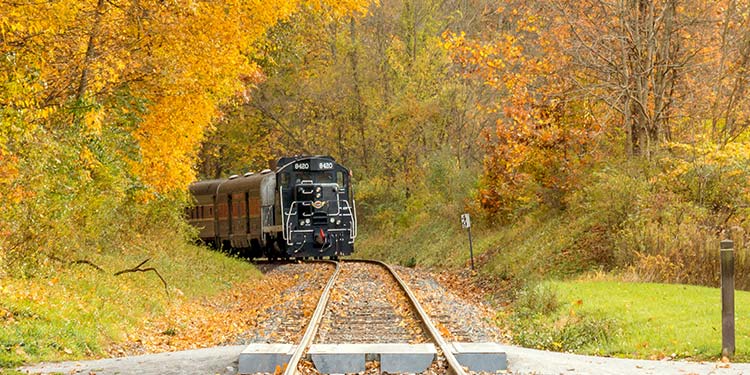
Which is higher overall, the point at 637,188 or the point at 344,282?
the point at 637,188

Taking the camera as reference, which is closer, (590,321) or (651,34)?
(590,321)

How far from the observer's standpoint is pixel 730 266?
12.1 meters

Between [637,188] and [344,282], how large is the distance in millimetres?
7455

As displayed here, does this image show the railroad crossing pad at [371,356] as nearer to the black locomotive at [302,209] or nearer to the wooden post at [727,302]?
the wooden post at [727,302]

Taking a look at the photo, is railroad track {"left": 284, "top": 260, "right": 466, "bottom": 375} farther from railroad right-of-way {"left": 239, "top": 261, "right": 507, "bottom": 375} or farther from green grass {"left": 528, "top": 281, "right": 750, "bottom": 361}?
green grass {"left": 528, "top": 281, "right": 750, "bottom": 361}

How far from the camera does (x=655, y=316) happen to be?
579 inches

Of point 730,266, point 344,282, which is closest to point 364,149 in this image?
point 344,282

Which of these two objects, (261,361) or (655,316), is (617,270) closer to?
(655,316)

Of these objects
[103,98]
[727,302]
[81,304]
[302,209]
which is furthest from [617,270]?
[302,209]

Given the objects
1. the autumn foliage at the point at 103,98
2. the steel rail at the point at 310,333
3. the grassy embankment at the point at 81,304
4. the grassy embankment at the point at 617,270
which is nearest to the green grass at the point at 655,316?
the grassy embankment at the point at 617,270

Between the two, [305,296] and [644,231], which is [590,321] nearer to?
[644,231]

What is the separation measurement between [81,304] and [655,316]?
28.7 feet

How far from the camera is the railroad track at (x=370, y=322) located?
12.1 meters

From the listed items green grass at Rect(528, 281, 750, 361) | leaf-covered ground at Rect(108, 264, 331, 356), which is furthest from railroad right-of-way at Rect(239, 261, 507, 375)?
green grass at Rect(528, 281, 750, 361)
